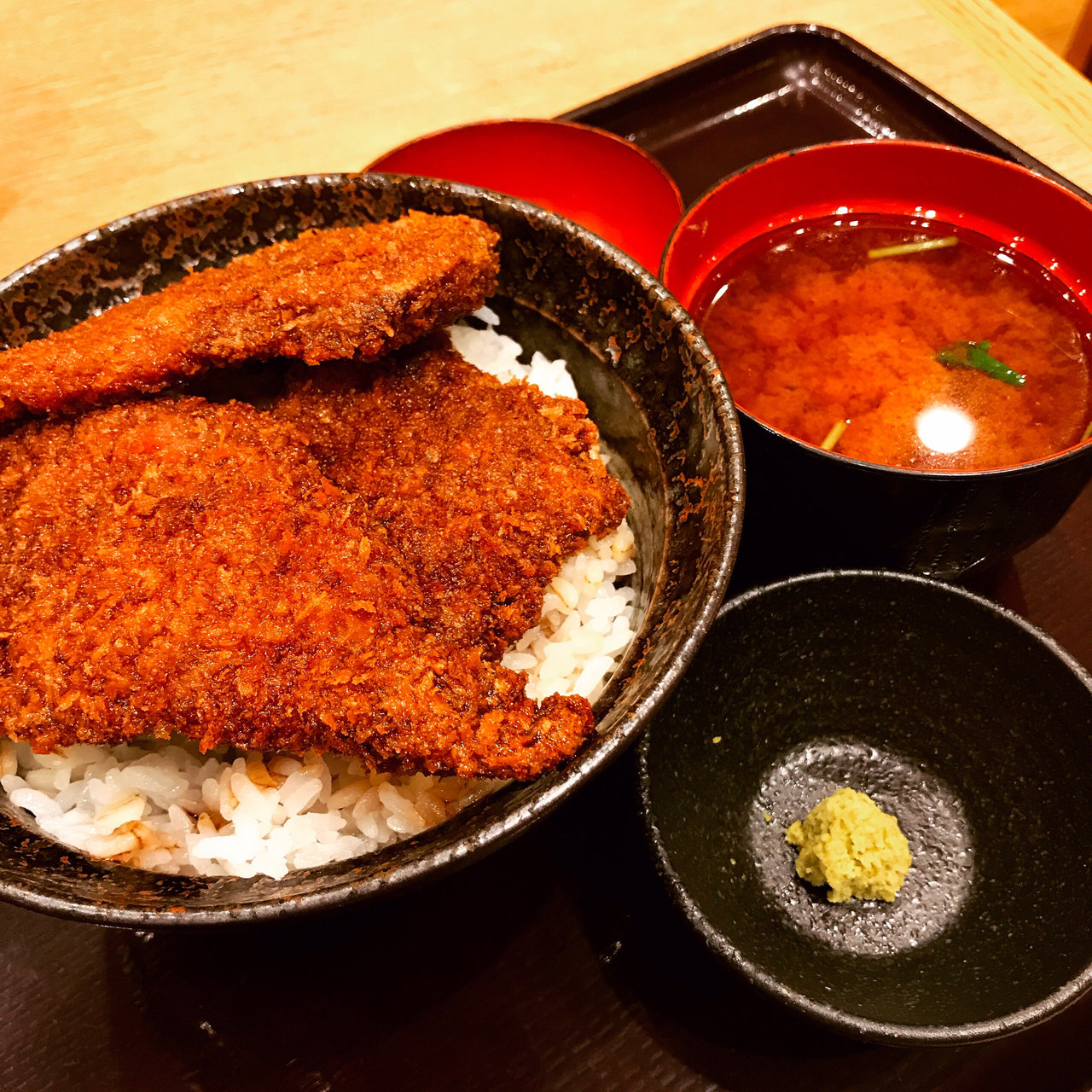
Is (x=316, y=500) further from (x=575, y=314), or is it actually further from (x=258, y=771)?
(x=575, y=314)

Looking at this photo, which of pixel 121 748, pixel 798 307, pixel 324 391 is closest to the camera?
pixel 121 748

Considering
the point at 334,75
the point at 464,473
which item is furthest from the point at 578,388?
the point at 334,75

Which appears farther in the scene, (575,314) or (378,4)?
(378,4)

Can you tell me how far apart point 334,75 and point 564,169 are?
103cm

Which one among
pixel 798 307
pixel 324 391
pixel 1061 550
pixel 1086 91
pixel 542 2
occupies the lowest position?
pixel 1061 550

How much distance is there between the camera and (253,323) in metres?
1.50

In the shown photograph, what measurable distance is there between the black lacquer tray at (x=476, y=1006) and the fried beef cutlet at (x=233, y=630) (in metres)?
0.57

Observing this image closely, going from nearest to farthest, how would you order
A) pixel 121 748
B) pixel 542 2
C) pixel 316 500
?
pixel 316 500, pixel 121 748, pixel 542 2

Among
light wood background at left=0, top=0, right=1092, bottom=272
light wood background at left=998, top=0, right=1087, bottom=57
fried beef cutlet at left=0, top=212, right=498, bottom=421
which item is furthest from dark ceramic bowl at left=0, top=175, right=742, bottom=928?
light wood background at left=998, top=0, right=1087, bottom=57

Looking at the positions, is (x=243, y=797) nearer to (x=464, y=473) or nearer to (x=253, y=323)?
(x=464, y=473)

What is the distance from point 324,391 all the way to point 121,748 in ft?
2.39

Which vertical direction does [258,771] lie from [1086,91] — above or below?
below

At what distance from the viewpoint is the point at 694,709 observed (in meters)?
1.83

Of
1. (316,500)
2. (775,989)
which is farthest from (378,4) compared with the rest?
(775,989)
